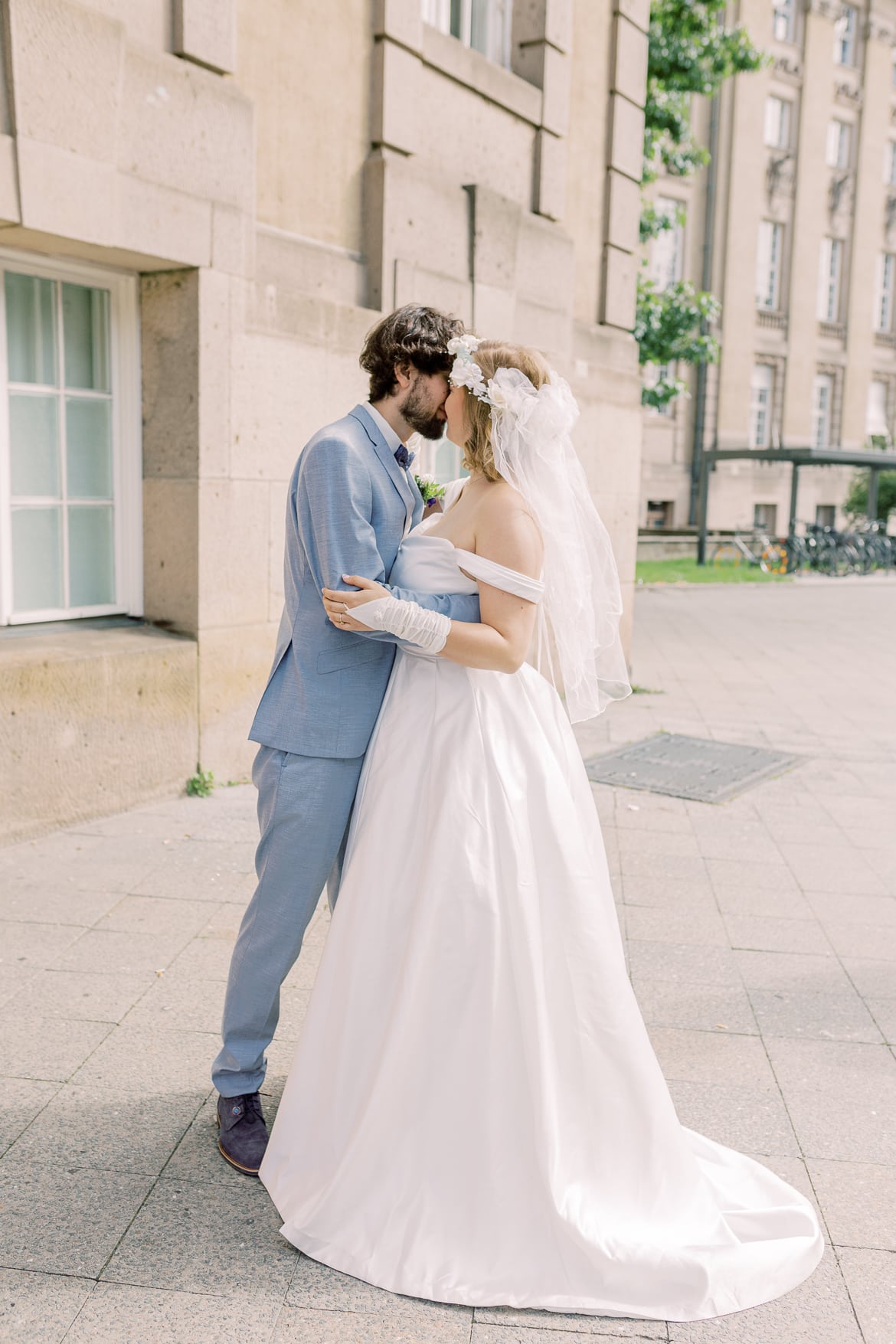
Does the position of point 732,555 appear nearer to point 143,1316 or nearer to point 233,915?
point 233,915

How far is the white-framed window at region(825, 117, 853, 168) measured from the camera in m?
38.2

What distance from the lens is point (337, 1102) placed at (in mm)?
2602

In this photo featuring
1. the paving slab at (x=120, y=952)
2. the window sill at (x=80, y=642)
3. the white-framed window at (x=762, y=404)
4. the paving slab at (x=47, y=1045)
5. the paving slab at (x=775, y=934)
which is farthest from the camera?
the white-framed window at (x=762, y=404)

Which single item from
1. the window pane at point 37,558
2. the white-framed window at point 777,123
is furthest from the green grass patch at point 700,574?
the window pane at point 37,558

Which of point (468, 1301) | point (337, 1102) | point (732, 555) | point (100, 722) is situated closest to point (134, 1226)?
point (337, 1102)

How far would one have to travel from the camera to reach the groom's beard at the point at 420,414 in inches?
111

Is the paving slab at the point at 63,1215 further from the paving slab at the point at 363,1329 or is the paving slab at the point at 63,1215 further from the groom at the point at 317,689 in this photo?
the paving slab at the point at 363,1329

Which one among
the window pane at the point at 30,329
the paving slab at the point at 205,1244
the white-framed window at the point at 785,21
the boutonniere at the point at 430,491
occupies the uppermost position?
the white-framed window at the point at 785,21

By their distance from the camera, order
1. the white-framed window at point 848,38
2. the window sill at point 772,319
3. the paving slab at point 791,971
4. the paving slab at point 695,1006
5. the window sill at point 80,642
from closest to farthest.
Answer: the paving slab at point 695,1006 < the paving slab at point 791,971 < the window sill at point 80,642 < the window sill at point 772,319 < the white-framed window at point 848,38

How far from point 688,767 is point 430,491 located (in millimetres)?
4535

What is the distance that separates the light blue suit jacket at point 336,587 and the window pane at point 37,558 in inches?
125

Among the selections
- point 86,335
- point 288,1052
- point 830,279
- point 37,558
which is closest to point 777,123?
point 830,279

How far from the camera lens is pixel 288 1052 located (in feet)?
11.2

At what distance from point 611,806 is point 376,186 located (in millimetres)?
3910
